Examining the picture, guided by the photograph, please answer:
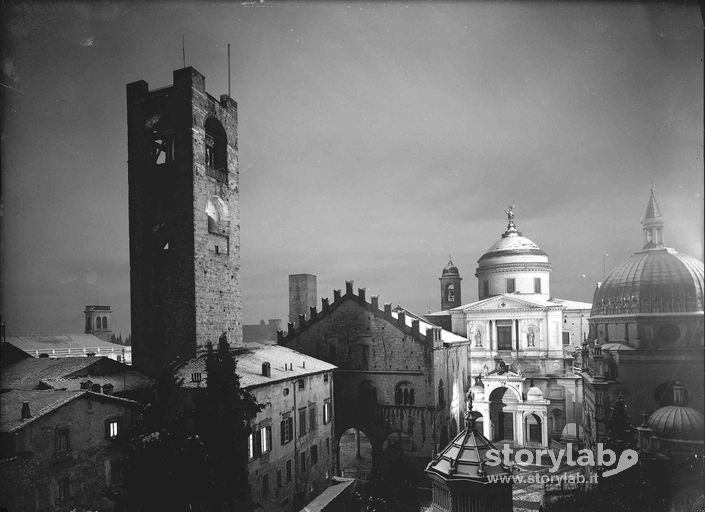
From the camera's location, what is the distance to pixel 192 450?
14.6 metres

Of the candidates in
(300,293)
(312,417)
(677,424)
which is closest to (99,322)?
(300,293)

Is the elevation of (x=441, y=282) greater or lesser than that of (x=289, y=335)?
greater

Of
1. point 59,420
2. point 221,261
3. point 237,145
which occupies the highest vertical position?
point 237,145

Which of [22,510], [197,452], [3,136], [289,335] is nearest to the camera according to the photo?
[3,136]

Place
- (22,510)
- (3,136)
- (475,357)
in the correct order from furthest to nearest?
(475,357) → (22,510) → (3,136)

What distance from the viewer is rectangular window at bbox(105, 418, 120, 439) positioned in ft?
54.1

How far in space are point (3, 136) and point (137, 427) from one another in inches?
393

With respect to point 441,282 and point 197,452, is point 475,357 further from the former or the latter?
point 197,452

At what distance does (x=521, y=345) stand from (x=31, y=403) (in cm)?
3597

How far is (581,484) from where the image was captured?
75.7ft

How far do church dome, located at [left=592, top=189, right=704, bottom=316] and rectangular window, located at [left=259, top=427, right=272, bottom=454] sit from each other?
17197 mm

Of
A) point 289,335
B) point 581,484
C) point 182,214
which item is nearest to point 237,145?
point 182,214

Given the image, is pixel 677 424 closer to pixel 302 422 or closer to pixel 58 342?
pixel 302 422

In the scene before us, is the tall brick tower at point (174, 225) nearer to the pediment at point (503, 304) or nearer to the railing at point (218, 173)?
the railing at point (218, 173)
